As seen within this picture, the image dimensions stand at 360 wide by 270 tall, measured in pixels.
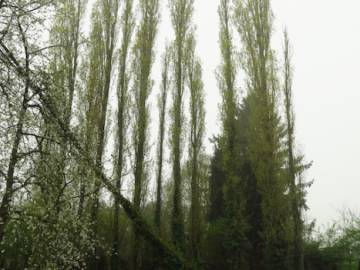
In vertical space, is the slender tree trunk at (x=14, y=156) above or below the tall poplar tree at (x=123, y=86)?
below

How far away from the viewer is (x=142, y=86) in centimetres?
1748

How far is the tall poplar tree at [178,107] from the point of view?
15.6 metres

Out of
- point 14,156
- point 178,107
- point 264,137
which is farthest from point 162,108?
point 14,156

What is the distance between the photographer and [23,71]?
4633 millimetres

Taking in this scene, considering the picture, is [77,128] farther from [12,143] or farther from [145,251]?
[145,251]

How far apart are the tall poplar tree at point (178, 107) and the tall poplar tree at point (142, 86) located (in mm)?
1392

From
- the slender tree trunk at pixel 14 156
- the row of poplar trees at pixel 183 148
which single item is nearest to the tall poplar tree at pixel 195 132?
the row of poplar trees at pixel 183 148

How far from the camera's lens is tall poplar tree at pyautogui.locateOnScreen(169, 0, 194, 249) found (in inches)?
614

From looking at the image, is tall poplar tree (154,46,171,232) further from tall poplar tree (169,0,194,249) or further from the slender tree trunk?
the slender tree trunk

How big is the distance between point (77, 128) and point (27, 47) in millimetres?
1303

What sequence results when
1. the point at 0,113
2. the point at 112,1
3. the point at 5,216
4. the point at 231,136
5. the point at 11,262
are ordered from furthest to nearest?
the point at 112,1, the point at 231,136, the point at 11,262, the point at 5,216, the point at 0,113

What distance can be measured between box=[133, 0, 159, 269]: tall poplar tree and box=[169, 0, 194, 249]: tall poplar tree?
1392 millimetres

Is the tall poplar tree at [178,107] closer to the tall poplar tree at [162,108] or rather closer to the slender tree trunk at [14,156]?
the tall poplar tree at [162,108]

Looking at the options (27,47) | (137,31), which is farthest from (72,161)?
(137,31)
